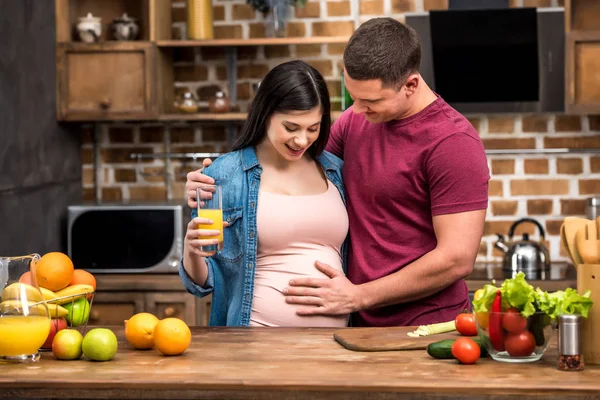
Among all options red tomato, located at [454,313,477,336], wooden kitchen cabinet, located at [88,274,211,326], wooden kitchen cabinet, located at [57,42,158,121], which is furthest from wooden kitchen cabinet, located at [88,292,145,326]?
red tomato, located at [454,313,477,336]

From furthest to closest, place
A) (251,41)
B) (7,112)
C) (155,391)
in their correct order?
1. (251,41)
2. (7,112)
3. (155,391)

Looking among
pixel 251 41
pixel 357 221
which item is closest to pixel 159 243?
pixel 251 41

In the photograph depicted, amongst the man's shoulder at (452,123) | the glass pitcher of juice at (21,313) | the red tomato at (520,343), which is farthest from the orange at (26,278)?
the man's shoulder at (452,123)

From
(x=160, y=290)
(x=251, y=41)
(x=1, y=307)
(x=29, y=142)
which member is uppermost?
(x=251, y=41)

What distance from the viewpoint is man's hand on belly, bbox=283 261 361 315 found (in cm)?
233

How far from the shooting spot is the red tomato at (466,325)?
6.71ft

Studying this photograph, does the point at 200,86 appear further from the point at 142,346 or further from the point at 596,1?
the point at 142,346

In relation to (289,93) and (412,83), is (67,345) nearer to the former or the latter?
(289,93)

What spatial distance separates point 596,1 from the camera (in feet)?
13.5

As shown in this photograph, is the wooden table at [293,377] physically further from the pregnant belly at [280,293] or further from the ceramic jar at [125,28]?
the ceramic jar at [125,28]

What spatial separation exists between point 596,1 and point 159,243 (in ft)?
7.40

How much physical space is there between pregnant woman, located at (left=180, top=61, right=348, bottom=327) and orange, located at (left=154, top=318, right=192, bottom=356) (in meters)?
0.40

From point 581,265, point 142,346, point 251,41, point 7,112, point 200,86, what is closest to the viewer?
point 581,265

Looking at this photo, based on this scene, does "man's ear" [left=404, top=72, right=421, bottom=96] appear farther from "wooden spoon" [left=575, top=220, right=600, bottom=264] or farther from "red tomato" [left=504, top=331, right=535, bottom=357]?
"red tomato" [left=504, top=331, right=535, bottom=357]
